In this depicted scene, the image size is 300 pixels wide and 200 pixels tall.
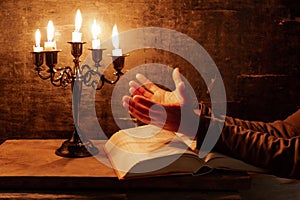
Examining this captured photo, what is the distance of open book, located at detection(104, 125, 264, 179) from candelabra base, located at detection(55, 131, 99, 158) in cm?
10

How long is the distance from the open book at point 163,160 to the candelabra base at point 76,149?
10 centimetres

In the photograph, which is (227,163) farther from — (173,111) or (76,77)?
(76,77)

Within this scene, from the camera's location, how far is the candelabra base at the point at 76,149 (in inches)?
66.7

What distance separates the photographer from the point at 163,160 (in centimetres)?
146

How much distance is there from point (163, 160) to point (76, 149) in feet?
1.35

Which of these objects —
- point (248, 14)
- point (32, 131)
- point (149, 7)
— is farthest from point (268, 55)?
point (32, 131)

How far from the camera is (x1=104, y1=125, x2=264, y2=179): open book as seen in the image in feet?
4.73

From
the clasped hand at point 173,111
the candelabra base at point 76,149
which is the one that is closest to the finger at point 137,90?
the clasped hand at point 173,111

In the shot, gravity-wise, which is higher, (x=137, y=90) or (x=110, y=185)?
(x=137, y=90)

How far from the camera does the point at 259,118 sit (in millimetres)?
2035

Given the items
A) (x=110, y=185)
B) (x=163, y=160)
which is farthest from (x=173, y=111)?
(x=110, y=185)

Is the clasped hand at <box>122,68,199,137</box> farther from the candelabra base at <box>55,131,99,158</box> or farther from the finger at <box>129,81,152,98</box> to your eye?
the candelabra base at <box>55,131,99,158</box>

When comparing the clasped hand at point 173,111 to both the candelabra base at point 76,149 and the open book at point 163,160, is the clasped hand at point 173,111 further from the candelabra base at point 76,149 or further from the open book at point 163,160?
the candelabra base at point 76,149

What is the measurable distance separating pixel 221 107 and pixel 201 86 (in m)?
0.14
